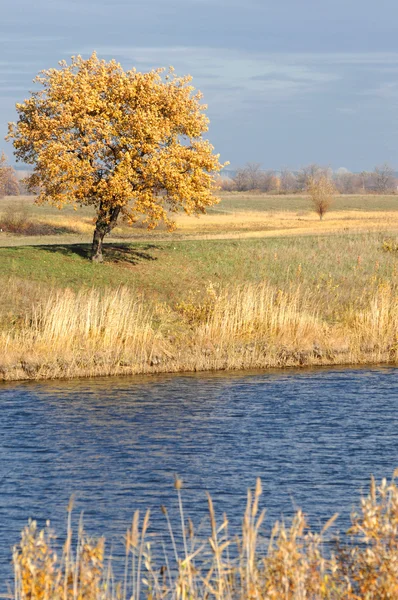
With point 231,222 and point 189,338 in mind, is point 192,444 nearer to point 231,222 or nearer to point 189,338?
point 189,338

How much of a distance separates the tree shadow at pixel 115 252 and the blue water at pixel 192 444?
1322 centimetres

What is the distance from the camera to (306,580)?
7.57 metres

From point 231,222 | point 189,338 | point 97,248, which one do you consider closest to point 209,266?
point 97,248

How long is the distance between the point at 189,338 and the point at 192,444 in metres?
9.13

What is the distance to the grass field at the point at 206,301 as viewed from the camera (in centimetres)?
2695

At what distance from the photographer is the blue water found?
49.1 feet

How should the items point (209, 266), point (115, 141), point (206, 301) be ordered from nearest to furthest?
point (206, 301) → point (115, 141) → point (209, 266)

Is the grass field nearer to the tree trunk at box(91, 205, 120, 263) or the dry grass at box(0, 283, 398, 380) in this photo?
the dry grass at box(0, 283, 398, 380)

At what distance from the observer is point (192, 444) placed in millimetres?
19750

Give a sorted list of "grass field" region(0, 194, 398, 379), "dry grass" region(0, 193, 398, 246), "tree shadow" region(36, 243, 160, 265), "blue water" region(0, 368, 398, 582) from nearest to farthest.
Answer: "blue water" region(0, 368, 398, 582) < "grass field" region(0, 194, 398, 379) < "tree shadow" region(36, 243, 160, 265) < "dry grass" region(0, 193, 398, 246)

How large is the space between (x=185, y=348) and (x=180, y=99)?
39.4 feet

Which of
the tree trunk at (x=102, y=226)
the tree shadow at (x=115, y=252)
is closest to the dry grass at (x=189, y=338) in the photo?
the tree trunk at (x=102, y=226)

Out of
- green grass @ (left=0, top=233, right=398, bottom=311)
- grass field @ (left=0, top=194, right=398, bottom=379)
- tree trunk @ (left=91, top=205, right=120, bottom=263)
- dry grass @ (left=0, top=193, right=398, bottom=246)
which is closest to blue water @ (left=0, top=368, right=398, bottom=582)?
grass field @ (left=0, top=194, right=398, bottom=379)

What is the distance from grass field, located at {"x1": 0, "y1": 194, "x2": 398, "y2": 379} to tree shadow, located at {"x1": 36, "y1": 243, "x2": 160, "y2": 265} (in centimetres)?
5
